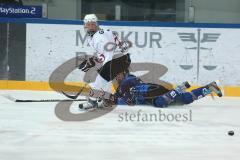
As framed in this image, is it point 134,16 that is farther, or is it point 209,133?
point 134,16

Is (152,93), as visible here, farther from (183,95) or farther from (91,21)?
(91,21)

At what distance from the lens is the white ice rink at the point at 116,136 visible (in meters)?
4.41

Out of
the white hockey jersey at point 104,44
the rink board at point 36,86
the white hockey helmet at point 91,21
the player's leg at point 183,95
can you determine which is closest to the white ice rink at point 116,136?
the player's leg at point 183,95

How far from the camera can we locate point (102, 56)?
7.00 metres

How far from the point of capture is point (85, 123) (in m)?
5.97

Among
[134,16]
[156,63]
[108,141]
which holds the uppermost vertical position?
[134,16]

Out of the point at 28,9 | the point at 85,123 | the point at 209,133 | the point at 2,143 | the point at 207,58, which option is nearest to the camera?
the point at 2,143

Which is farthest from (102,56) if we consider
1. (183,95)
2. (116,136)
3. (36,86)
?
(36,86)

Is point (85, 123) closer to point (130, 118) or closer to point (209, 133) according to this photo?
point (130, 118)

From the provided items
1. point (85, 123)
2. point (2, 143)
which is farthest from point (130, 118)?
point (2, 143)

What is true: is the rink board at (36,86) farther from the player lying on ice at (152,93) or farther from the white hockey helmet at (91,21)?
the white hockey helmet at (91,21)

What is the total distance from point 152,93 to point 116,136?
6.83 feet

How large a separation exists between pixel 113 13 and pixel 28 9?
158 cm

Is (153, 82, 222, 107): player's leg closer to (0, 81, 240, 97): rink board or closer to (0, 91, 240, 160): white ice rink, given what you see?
(0, 91, 240, 160): white ice rink
